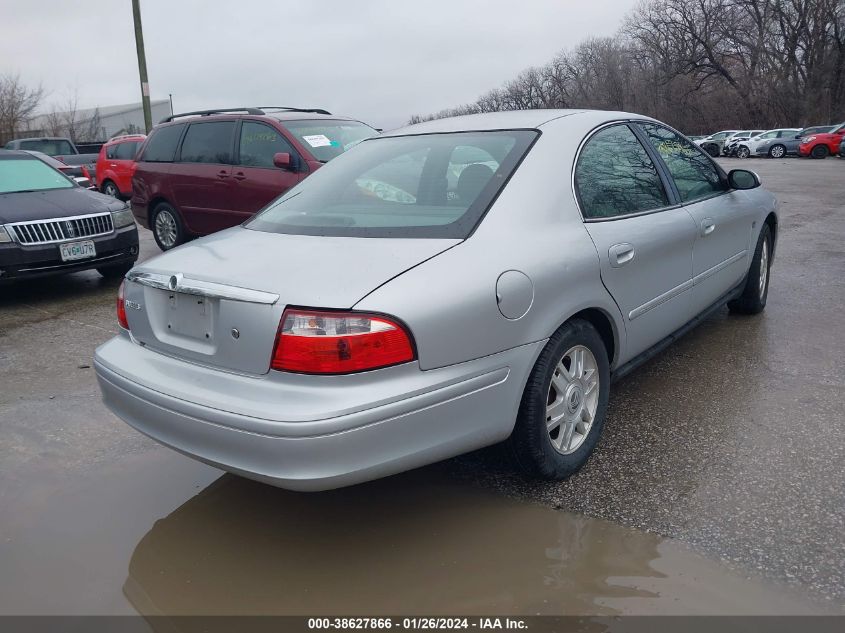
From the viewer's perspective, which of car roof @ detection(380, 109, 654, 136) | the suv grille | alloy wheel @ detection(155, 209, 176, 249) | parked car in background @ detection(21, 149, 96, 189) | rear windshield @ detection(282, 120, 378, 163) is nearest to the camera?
car roof @ detection(380, 109, 654, 136)

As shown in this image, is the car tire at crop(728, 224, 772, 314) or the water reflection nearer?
the water reflection

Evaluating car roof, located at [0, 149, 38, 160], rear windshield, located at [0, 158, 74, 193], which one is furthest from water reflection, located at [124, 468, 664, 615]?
car roof, located at [0, 149, 38, 160]

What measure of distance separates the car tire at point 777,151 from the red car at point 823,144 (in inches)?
73.1

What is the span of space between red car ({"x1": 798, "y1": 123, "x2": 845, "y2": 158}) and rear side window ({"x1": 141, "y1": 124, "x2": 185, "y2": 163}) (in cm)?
2668

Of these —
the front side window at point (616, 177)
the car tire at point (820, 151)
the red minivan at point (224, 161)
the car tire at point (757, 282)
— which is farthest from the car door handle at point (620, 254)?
the car tire at point (820, 151)

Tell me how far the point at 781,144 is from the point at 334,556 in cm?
3358

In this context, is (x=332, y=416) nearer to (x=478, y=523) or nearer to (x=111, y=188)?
(x=478, y=523)

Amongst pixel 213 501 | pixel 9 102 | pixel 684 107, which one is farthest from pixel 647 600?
pixel 684 107

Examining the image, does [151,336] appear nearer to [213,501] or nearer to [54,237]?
[213,501]

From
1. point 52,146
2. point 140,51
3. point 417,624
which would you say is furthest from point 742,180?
point 52,146

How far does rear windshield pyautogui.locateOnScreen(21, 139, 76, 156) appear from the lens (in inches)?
778

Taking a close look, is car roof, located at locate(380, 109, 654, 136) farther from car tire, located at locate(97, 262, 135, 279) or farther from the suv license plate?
car tire, located at locate(97, 262, 135, 279)

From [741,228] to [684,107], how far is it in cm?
5280

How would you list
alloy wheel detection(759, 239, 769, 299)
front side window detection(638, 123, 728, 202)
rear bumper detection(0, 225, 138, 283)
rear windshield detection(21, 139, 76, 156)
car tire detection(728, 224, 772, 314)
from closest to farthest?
front side window detection(638, 123, 728, 202) < car tire detection(728, 224, 772, 314) < alloy wheel detection(759, 239, 769, 299) < rear bumper detection(0, 225, 138, 283) < rear windshield detection(21, 139, 76, 156)
